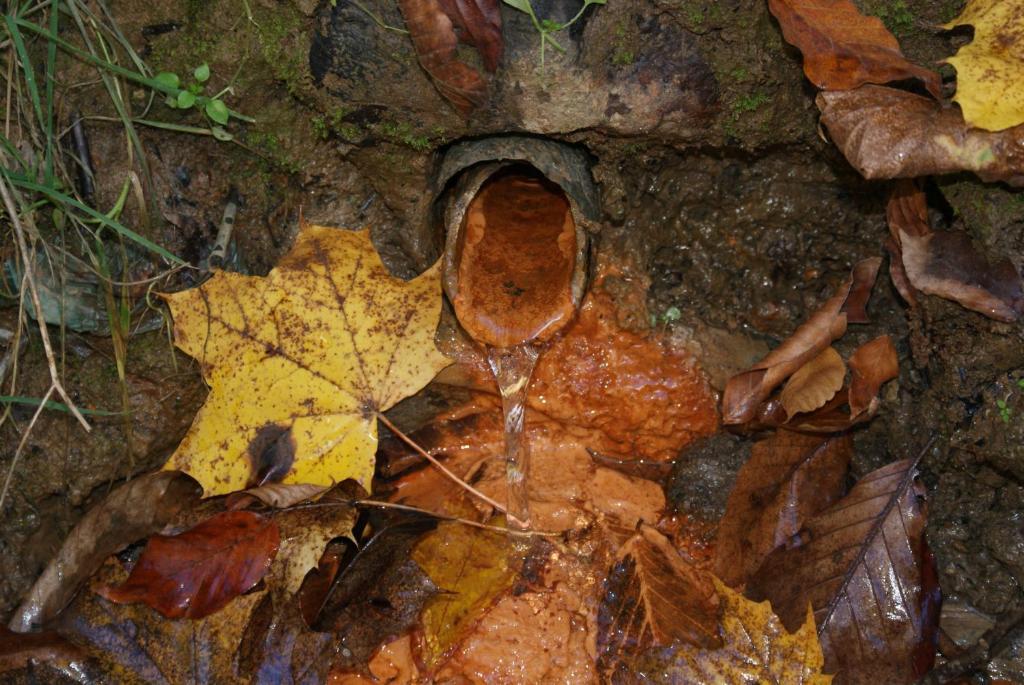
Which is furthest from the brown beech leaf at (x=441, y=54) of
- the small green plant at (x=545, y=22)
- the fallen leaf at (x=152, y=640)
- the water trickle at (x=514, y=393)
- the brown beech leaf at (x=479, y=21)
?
the fallen leaf at (x=152, y=640)

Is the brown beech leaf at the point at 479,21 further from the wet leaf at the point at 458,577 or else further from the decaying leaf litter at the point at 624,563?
the wet leaf at the point at 458,577

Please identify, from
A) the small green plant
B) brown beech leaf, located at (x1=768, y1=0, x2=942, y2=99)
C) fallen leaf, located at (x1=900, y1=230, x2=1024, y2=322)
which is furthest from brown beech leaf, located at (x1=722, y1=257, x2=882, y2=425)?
the small green plant

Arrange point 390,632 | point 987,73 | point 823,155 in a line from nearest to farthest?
1. point 987,73
2. point 390,632
3. point 823,155

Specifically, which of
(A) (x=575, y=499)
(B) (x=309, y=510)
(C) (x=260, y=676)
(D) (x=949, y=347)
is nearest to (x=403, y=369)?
(B) (x=309, y=510)

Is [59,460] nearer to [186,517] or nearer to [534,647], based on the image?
[186,517]

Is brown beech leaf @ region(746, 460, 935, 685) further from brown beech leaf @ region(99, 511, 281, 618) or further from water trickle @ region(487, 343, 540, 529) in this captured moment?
brown beech leaf @ region(99, 511, 281, 618)

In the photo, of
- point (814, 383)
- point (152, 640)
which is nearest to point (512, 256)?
point (814, 383)
